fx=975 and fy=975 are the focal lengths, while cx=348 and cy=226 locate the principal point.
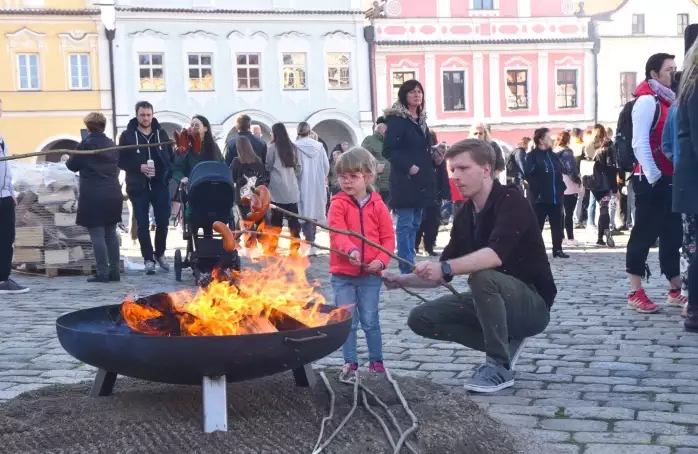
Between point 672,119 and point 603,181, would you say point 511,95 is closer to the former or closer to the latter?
point 603,181

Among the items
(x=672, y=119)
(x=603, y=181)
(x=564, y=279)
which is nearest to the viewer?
(x=672, y=119)

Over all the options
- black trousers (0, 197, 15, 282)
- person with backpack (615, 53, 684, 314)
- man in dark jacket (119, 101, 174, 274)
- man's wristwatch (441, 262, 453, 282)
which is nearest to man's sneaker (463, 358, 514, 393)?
man's wristwatch (441, 262, 453, 282)

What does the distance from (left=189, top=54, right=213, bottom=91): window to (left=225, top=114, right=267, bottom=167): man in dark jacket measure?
25.1m

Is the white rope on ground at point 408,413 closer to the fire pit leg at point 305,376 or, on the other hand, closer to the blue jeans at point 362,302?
the fire pit leg at point 305,376

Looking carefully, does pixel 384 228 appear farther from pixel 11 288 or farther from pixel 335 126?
pixel 335 126

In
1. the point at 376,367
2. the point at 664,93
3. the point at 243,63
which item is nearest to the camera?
the point at 376,367

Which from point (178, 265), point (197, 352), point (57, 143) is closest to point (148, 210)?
point (178, 265)

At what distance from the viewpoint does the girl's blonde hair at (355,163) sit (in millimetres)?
5641

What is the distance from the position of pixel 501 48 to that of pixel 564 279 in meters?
32.0

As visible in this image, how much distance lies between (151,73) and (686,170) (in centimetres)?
3233

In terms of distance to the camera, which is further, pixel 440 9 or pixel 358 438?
pixel 440 9

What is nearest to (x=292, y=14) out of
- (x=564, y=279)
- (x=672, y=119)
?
(x=564, y=279)

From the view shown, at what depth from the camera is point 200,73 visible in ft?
123

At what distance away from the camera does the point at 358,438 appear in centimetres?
402
